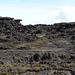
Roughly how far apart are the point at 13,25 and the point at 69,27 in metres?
46.4

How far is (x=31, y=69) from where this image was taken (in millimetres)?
34688

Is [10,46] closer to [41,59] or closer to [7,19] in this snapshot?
[41,59]

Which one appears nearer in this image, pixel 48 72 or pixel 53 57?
pixel 48 72

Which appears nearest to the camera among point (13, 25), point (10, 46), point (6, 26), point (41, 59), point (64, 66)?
point (64, 66)

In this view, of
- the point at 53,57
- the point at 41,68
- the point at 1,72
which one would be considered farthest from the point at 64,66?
the point at 1,72

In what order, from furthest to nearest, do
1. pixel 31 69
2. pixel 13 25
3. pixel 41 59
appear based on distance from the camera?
1. pixel 13 25
2. pixel 41 59
3. pixel 31 69

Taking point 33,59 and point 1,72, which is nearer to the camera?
point 1,72

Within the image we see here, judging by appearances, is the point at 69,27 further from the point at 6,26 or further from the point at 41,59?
the point at 41,59

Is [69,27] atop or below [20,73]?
atop

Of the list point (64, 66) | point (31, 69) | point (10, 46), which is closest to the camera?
point (31, 69)

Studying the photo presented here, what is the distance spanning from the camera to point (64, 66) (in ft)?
122

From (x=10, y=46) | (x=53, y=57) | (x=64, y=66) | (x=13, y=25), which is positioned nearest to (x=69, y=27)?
(x=13, y=25)

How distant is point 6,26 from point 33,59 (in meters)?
89.4

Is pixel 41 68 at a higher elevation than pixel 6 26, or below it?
below
